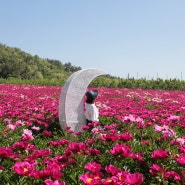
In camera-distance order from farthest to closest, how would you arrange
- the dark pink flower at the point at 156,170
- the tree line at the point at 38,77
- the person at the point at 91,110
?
1. the tree line at the point at 38,77
2. the person at the point at 91,110
3. the dark pink flower at the point at 156,170

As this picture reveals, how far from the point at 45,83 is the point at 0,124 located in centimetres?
2764

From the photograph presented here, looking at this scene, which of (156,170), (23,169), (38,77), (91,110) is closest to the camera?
(23,169)

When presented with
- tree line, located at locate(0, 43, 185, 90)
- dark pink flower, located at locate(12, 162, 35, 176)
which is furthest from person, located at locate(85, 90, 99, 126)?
tree line, located at locate(0, 43, 185, 90)

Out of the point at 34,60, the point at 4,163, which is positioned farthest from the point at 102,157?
the point at 34,60

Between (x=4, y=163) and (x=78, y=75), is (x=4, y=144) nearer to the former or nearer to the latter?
(x=4, y=163)

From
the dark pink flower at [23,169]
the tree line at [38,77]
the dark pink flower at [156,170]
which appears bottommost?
the dark pink flower at [156,170]

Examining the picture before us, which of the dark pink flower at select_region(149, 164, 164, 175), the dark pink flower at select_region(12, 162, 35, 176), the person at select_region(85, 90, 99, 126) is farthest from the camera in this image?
the person at select_region(85, 90, 99, 126)

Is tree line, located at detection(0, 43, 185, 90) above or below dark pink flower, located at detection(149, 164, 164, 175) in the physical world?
above

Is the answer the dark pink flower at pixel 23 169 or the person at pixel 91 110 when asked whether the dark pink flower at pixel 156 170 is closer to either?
the dark pink flower at pixel 23 169

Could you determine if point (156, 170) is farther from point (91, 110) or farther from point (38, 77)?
point (38, 77)

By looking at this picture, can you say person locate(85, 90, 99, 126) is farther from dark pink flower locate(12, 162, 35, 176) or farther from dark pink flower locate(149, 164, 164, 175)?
dark pink flower locate(12, 162, 35, 176)

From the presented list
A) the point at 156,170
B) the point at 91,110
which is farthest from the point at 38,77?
the point at 156,170

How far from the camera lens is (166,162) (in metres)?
2.96

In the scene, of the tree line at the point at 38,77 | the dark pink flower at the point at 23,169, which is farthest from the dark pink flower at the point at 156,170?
the tree line at the point at 38,77
